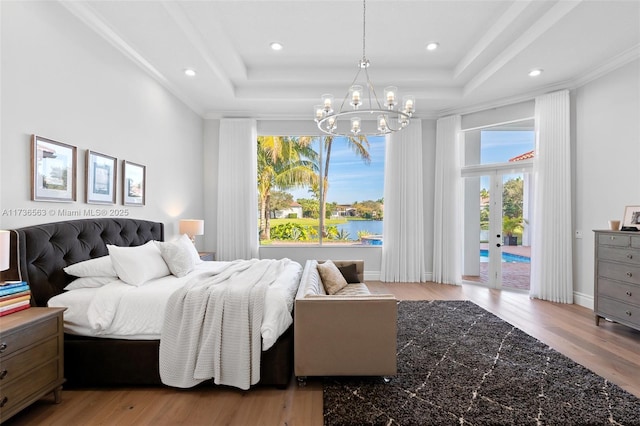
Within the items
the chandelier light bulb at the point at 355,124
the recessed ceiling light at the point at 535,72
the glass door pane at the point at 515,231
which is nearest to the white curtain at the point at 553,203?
the glass door pane at the point at 515,231

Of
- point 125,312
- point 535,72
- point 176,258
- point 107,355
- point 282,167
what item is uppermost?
point 535,72

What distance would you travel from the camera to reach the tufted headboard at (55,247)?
2.31 metres

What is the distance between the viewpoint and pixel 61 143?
9.00 feet

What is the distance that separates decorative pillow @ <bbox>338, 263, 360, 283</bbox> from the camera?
13.0 ft

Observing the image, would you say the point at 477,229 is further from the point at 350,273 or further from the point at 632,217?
the point at 350,273

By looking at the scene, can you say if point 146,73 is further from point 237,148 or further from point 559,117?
point 559,117

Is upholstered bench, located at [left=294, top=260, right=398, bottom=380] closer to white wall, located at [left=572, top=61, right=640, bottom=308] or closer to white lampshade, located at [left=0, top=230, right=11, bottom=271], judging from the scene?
white lampshade, located at [left=0, top=230, right=11, bottom=271]

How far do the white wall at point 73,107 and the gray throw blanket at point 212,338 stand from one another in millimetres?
1383

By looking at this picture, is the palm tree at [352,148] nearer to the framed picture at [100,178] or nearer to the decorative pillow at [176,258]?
the decorative pillow at [176,258]

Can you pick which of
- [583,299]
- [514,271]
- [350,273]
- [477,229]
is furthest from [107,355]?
[514,271]

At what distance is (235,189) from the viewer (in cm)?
589

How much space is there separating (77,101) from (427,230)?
17.3ft

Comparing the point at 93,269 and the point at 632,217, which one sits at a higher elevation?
the point at 632,217

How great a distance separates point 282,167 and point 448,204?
308cm
